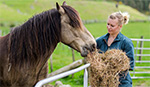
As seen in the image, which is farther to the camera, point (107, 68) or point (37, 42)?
point (37, 42)

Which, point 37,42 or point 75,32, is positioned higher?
point 75,32

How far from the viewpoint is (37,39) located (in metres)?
2.59

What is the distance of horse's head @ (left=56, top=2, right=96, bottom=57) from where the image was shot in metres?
2.55

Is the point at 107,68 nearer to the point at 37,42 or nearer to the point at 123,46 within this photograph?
the point at 123,46

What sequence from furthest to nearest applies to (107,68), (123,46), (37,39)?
(37,39) → (123,46) → (107,68)

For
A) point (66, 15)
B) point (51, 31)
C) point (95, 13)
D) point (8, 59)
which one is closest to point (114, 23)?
point (66, 15)

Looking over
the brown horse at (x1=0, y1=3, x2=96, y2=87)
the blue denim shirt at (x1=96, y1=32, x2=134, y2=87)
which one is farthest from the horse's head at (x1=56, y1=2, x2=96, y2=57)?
the blue denim shirt at (x1=96, y1=32, x2=134, y2=87)

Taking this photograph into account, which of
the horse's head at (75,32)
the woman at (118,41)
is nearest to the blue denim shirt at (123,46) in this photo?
the woman at (118,41)

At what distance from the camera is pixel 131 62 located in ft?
7.81

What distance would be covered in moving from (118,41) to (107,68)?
24.0 inches

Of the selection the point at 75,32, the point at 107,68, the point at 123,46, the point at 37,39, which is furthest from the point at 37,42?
the point at 123,46

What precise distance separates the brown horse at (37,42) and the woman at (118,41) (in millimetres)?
228

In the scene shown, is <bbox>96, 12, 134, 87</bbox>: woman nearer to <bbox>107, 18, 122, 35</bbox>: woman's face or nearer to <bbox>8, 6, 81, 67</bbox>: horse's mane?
<bbox>107, 18, 122, 35</bbox>: woman's face

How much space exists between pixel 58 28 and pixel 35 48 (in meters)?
0.47
